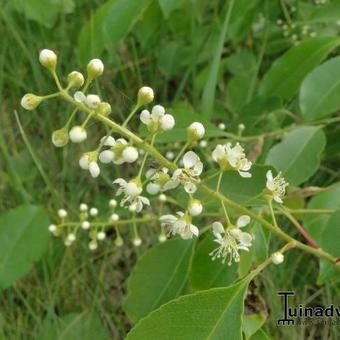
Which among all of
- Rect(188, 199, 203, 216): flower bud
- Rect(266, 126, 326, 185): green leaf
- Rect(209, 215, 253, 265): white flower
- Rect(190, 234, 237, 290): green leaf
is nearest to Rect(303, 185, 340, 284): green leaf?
Rect(266, 126, 326, 185): green leaf

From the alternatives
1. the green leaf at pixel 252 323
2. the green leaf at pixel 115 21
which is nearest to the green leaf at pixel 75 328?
the green leaf at pixel 252 323

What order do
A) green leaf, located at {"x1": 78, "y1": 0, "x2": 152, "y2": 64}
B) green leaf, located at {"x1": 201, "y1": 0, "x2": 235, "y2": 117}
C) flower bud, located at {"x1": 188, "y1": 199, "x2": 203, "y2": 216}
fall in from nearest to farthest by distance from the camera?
1. flower bud, located at {"x1": 188, "y1": 199, "x2": 203, "y2": 216}
2. green leaf, located at {"x1": 78, "y1": 0, "x2": 152, "y2": 64}
3. green leaf, located at {"x1": 201, "y1": 0, "x2": 235, "y2": 117}

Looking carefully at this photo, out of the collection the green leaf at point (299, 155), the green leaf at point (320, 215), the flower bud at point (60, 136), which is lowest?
the green leaf at point (320, 215)

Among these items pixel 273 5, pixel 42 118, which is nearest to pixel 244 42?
pixel 273 5

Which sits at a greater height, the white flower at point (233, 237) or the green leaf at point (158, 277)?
the white flower at point (233, 237)

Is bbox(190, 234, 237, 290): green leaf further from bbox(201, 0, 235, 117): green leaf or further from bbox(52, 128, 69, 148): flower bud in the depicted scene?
bbox(52, 128, 69, 148): flower bud

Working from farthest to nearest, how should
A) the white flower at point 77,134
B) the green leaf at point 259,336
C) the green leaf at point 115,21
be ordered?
1. the green leaf at point 115,21
2. the green leaf at point 259,336
3. the white flower at point 77,134

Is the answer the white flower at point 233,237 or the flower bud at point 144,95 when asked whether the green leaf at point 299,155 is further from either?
the flower bud at point 144,95
